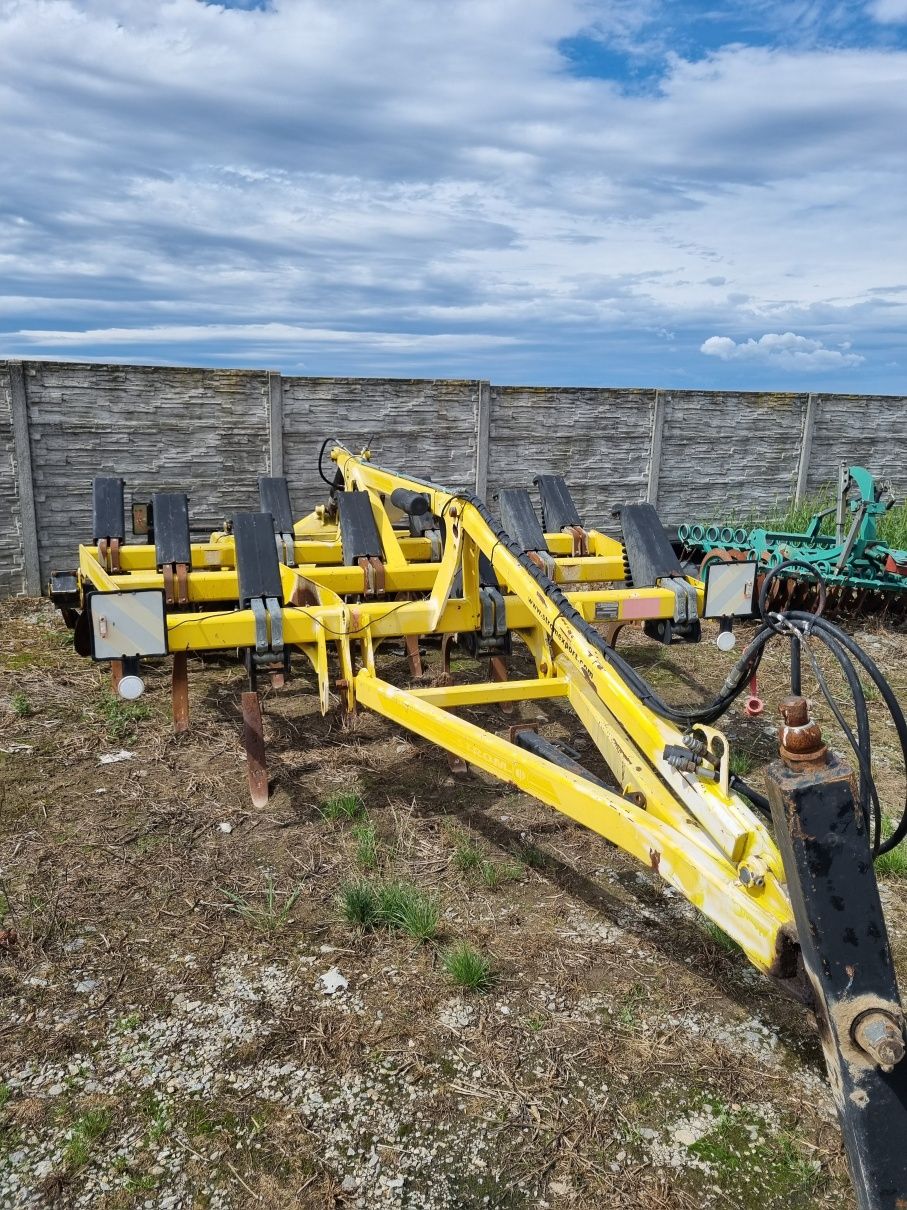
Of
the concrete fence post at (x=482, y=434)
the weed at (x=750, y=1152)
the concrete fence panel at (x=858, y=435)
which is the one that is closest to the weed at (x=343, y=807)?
the weed at (x=750, y=1152)

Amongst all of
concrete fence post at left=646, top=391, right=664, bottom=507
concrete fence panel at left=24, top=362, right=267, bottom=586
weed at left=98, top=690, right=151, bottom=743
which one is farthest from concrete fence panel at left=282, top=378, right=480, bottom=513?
weed at left=98, top=690, right=151, bottom=743

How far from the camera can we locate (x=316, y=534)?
7.69 meters

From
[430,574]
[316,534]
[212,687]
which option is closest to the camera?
[430,574]

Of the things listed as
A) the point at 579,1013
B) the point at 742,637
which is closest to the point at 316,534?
the point at 742,637

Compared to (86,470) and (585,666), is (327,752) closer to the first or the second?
(585,666)

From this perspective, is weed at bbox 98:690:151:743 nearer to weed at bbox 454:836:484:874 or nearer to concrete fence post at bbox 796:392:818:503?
weed at bbox 454:836:484:874

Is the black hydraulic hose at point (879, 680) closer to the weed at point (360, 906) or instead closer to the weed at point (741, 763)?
the weed at point (360, 906)

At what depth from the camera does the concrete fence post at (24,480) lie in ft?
28.4

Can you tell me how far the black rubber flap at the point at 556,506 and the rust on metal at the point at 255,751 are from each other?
344 cm

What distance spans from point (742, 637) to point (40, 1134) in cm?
683

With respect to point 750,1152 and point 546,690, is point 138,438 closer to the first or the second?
point 546,690

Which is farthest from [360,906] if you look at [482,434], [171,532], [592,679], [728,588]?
[482,434]

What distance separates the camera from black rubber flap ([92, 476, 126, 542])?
670 cm

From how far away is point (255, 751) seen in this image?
4.53m
